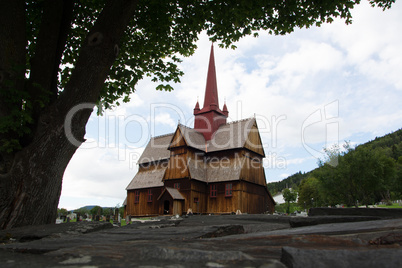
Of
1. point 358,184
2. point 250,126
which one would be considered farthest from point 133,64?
point 358,184

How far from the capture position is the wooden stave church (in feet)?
110

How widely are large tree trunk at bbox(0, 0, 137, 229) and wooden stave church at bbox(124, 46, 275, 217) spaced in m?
25.7

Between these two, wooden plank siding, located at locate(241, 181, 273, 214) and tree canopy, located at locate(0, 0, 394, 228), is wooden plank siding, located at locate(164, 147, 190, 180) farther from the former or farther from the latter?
tree canopy, located at locate(0, 0, 394, 228)

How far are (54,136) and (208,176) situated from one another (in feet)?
95.4

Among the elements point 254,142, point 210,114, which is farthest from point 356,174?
point 210,114

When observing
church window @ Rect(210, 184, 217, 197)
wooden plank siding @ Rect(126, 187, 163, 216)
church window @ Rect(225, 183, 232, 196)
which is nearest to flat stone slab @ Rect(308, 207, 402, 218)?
church window @ Rect(225, 183, 232, 196)

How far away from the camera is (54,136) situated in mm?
7141

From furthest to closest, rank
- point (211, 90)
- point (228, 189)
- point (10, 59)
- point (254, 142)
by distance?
point (211, 90)
point (254, 142)
point (228, 189)
point (10, 59)

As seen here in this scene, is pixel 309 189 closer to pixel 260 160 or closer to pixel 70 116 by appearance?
pixel 260 160

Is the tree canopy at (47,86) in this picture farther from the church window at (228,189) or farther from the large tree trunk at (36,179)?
the church window at (228,189)

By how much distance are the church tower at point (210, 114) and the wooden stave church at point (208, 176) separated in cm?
19

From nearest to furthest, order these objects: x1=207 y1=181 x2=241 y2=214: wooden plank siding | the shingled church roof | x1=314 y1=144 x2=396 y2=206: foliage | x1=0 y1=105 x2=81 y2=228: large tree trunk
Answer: x1=0 y1=105 x2=81 y2=228: large tree trunk → x1=207 y1=181 x2=241 y2=214: wooden plank siding → the shingled church roof → x1=314 y1=144 x2=396 y2=206: foliage

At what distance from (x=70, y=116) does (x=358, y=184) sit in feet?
154

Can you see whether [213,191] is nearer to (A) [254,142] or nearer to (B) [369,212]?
(A) [254,142]
